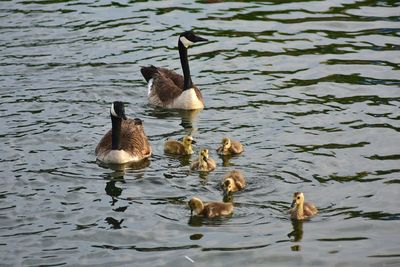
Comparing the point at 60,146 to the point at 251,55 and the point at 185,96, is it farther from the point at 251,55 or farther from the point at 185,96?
the point at 251,55

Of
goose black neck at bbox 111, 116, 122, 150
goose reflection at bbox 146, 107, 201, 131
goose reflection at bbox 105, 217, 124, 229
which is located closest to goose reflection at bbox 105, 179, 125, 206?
goose reflection at bbox 105, 217, 124, 229

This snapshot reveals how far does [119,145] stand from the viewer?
16.2 meters

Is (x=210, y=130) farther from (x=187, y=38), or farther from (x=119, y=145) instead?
(x=187, y=38)

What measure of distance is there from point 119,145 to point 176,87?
3.95 meters

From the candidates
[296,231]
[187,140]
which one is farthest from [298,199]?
[187,140]

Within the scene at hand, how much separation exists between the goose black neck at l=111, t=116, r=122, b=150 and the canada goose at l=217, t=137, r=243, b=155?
5.42ft

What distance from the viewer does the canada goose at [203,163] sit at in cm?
1510

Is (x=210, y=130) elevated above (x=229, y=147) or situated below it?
below

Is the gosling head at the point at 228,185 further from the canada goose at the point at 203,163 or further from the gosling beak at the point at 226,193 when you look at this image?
the canada goose at the point at 203,163

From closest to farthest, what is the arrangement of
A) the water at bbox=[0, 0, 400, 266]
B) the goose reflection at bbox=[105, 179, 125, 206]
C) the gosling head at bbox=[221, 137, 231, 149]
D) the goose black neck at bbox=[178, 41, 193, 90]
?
the water at bbox=[0, 0, 400, 266] → the goose reflection at bbox=[105, 179, 125, 206] → the gosling head at bbox=[221, 137, 231, 149] → the goose black neck at bbox=[178, 41, 193, 90]

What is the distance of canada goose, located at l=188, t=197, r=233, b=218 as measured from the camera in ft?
43.6

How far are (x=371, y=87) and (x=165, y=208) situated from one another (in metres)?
6.92

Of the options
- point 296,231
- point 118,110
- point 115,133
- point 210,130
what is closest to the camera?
point 296,231

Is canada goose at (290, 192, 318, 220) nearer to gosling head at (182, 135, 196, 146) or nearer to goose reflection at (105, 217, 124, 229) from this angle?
goose reflection at (105, 217, 124, 229)
